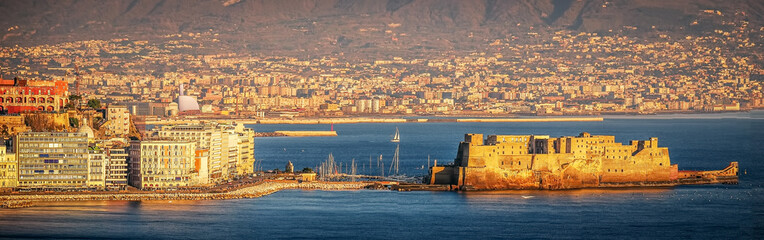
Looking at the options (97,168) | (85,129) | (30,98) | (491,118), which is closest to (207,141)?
(97,168)

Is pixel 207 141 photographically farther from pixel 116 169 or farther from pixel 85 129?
pixel 85 129

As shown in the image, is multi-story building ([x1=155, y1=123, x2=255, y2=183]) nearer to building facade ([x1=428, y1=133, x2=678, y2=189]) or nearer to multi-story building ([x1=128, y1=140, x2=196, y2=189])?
multi-story building ([x1=128, y1=140, x2=196, y2=189])

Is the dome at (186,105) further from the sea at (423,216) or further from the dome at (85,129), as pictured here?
the sea at (423,216)

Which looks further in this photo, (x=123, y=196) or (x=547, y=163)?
(x=547, y=163)

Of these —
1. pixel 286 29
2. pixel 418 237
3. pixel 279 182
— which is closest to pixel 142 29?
pixel 286 29

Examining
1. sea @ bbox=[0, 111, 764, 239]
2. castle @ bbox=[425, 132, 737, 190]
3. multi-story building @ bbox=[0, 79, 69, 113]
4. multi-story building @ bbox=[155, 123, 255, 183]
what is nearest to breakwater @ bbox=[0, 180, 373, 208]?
sea @ bbox=[0, 111, 764, 239]

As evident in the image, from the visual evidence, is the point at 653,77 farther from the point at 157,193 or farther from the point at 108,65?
the point at 157,193

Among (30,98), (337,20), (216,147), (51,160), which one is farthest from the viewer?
(337,20)
